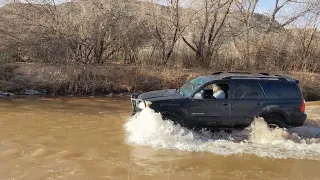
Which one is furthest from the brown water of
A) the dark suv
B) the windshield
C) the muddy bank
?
the muddy bank

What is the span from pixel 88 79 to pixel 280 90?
11736 mm

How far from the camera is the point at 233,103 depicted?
11.2 metres

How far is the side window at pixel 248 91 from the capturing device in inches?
445

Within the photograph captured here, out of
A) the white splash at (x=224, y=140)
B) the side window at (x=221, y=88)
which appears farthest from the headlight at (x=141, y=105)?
the side window at (x=221, y=88)

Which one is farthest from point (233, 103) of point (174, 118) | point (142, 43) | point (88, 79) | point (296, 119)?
point (142, 43)

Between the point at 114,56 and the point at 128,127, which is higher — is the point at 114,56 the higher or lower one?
the higher one

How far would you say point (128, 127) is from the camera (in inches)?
482

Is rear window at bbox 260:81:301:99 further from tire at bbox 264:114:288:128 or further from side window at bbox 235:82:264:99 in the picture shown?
tire at bbox 264:114:288:128

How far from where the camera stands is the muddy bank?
65.2 feet

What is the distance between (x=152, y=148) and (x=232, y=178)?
2.39 metres

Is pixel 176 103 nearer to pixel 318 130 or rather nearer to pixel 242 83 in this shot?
pixel 242 83

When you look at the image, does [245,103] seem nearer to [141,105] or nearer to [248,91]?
[248,91]

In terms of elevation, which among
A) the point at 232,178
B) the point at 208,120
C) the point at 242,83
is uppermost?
the point at 242,83

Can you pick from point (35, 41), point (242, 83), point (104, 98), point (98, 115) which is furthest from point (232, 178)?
point (35, 41)
